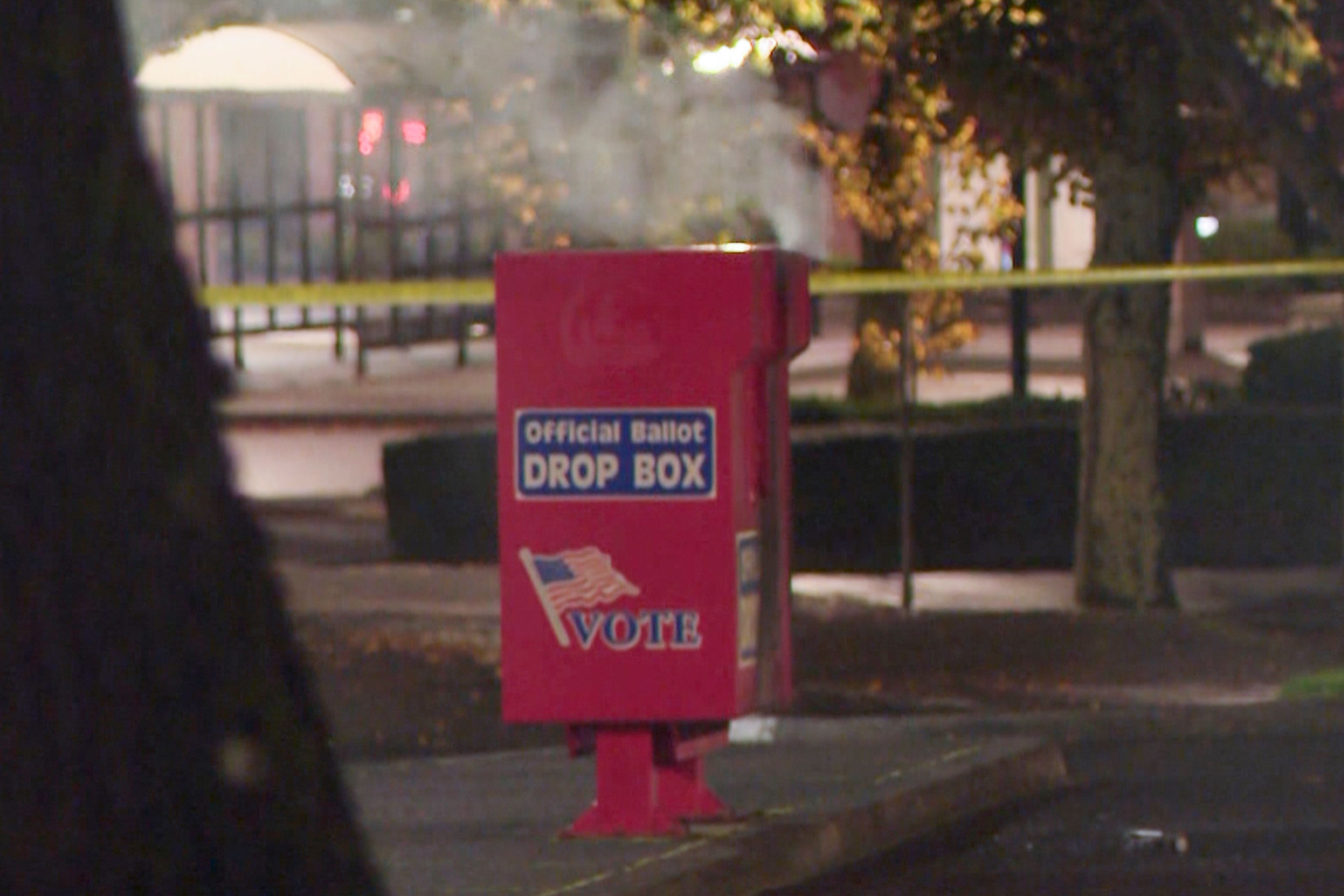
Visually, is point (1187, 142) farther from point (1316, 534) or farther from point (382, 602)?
point (382, 602)

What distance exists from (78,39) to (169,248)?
0.90 feet

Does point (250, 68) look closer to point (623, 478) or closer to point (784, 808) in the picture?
point (784, 808)

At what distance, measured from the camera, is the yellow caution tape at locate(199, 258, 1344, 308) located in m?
9.62

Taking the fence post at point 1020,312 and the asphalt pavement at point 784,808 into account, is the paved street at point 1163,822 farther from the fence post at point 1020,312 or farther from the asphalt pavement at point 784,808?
the fence post at point 1020,312

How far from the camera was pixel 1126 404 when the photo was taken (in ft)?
37.5

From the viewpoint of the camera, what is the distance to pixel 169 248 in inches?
128

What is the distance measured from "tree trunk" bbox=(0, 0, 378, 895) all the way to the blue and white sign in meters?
2.93

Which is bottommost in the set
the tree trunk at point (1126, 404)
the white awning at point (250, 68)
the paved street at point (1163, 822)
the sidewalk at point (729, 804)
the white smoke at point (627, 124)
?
the paved street at point (1163, 822)

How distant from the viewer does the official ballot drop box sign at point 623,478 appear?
6.14 m

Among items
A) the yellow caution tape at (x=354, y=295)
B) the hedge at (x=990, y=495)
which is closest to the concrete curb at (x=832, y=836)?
the yellow caution tape at (x=354, y=295)

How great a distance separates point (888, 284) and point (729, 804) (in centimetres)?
427

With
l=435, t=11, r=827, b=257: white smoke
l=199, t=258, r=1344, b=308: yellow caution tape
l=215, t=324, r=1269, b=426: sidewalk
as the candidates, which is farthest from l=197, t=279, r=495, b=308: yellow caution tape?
l=215, t=324, r=1269, b=426: sidewalk

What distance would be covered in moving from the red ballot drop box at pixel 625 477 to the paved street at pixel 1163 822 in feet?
2.13

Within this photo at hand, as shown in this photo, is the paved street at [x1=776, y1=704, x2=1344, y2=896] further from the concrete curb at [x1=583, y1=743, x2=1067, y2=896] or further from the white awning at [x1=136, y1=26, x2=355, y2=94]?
the white awning at [x1=136, y1=26, x2=355, y2=94]
